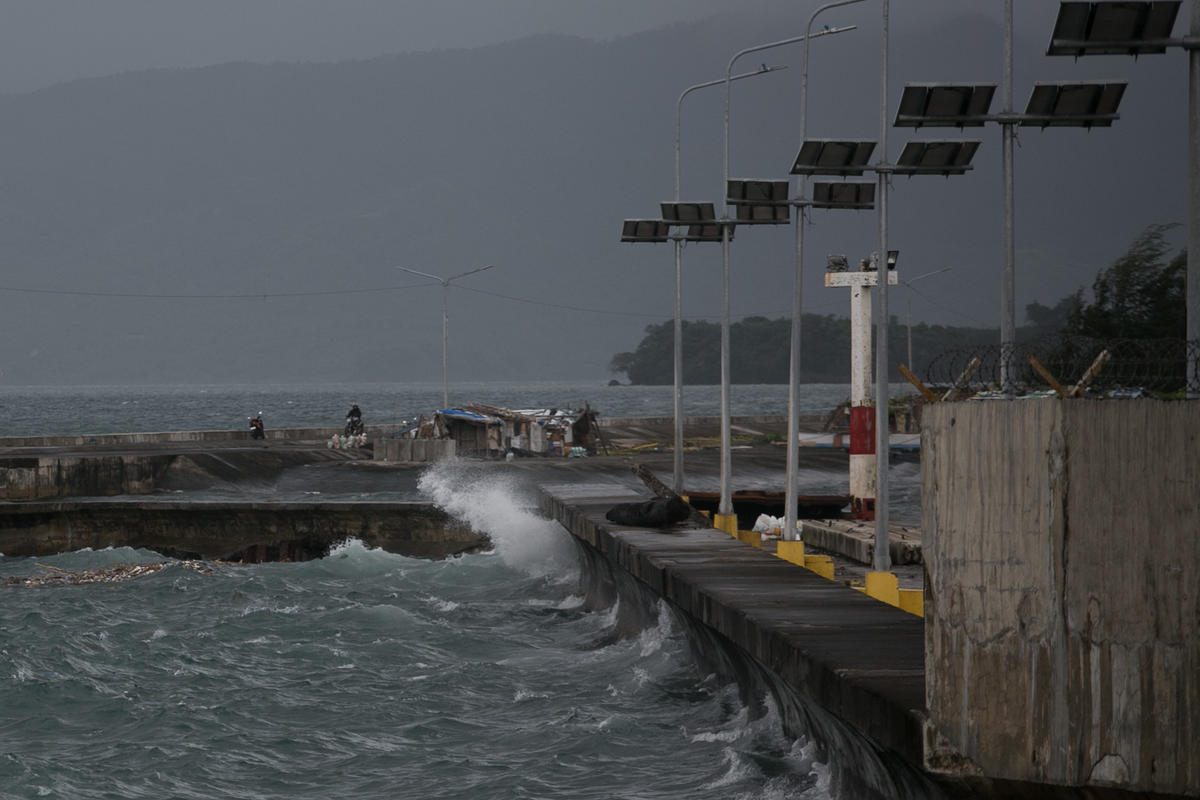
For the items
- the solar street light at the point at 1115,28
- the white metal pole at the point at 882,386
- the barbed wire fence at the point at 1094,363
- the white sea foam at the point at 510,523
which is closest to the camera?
the barbed wire fence at the point at 1094,363

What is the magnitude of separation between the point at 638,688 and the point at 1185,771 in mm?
11751

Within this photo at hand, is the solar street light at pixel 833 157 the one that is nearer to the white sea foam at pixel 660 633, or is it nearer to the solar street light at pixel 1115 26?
the solar street light at pixel 1115 26

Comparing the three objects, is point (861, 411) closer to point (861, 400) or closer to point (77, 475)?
point (861, 400)

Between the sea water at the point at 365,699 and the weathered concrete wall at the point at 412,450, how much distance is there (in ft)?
66.7

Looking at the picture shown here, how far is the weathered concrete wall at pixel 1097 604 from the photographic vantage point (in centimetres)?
827

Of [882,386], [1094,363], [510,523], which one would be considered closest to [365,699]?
[882,386]

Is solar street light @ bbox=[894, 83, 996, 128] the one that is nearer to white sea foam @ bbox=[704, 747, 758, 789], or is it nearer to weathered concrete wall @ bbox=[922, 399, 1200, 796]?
white sea foam @ bbox=[704, 747, 758, 789]

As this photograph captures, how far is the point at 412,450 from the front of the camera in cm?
5341

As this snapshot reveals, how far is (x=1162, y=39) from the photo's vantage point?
43.9 ft

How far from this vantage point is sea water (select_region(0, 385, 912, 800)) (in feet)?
49.6

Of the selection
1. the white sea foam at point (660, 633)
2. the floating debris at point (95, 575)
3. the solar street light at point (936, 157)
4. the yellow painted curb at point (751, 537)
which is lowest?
the floating debris at point (95, 575)

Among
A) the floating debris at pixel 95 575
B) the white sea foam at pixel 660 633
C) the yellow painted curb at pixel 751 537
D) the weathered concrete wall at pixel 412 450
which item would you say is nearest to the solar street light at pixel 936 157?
the white sea foam at pixel 660 633

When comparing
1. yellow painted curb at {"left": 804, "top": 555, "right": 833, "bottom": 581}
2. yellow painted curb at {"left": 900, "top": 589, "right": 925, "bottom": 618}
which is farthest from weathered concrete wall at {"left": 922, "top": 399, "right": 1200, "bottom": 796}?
yellow painted curb at {"left": 804, "top": 555, "right": 833, "bottom": 581}

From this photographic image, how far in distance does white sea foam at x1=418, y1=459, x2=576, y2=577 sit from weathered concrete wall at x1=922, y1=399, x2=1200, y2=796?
2445 cm
